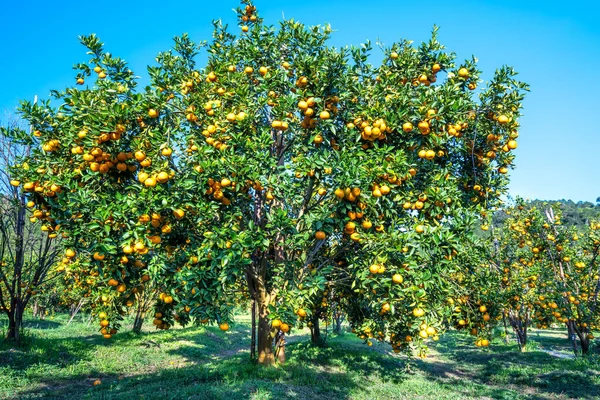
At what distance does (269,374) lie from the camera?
332 inches

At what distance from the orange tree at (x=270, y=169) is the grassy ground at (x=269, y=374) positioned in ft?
5.95

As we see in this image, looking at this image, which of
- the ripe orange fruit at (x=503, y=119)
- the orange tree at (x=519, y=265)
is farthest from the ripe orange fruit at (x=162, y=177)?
the orange tree at (x=519, y=265)

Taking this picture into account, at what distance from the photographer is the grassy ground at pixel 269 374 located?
25.9 ft

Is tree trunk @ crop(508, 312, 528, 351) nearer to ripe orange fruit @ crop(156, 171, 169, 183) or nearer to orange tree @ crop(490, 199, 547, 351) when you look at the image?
orange tree @ crop(490, 199, 547, 351)

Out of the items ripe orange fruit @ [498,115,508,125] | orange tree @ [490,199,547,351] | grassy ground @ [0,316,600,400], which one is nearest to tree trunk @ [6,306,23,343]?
grassy ground @ [0,316,600,400]

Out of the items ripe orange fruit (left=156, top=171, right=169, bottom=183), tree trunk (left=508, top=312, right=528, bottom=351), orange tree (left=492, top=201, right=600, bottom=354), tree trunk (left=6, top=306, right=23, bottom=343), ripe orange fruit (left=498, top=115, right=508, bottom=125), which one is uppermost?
ripe orange fruit (left=498, top=115, right=508, bottom=125)

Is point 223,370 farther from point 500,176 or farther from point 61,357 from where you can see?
point 500,176

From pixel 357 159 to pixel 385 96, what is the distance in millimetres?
1661

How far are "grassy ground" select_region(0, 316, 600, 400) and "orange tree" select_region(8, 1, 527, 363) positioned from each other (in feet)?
5.95

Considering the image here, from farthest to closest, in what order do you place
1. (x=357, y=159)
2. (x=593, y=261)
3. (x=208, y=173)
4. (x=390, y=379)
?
(x=593, y=261), (x=390, y=379), (x=357, y=159), (x=208, y=173)

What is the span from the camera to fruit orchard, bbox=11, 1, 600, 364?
5.69 meters

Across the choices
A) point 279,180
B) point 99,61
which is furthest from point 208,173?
point 99,61

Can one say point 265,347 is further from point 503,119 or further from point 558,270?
point 558,270

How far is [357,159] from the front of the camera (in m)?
6.11
